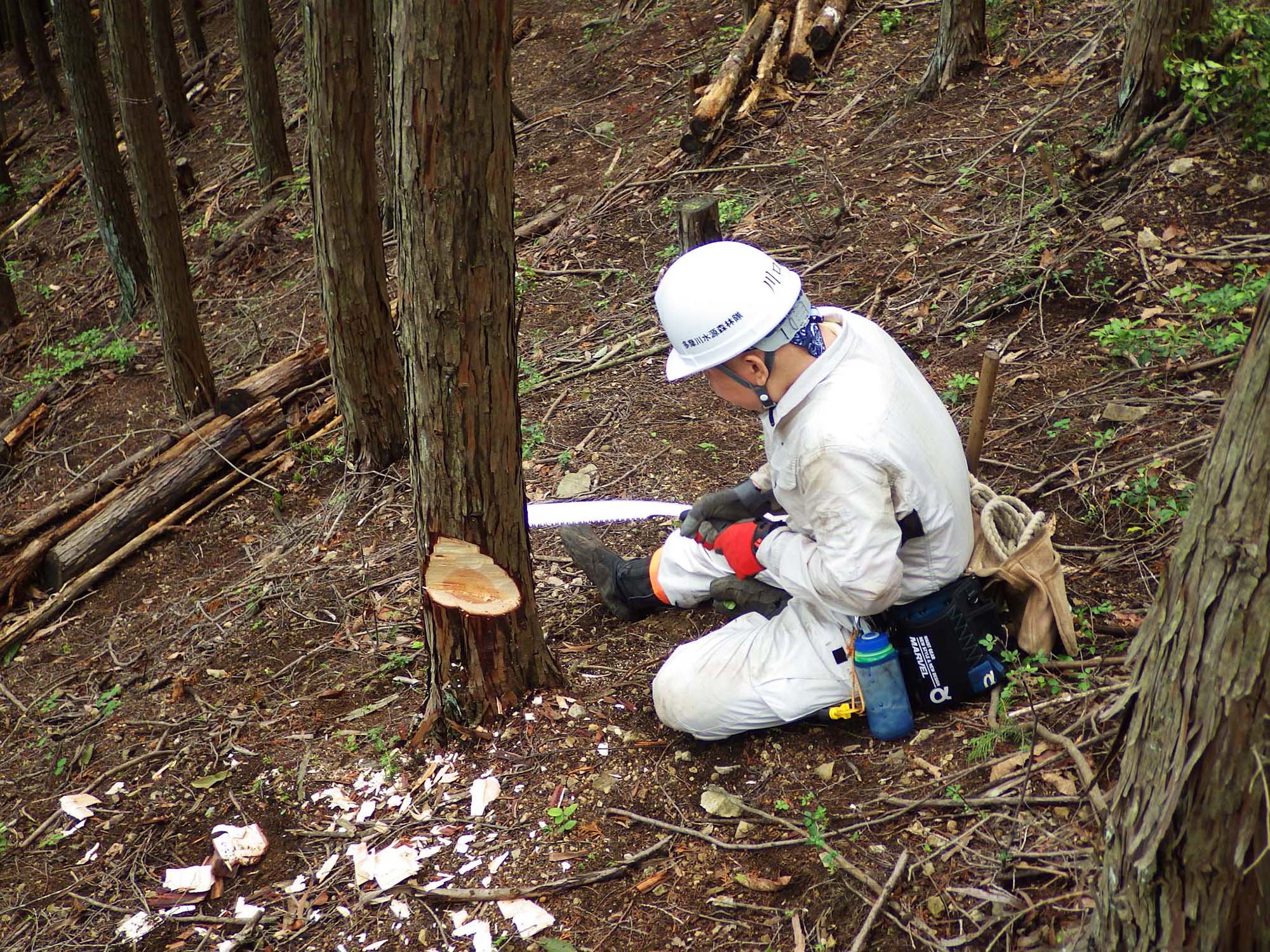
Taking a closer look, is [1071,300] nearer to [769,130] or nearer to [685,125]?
[769,130]

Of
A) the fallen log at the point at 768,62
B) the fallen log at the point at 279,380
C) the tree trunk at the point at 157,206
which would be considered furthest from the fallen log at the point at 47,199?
the fallen log at the point at 768,62

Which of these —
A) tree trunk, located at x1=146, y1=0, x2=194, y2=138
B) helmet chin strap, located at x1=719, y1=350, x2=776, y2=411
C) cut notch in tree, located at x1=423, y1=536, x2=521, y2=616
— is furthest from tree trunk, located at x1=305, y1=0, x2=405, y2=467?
tree trunk, located at x1=146, y1=0, x2=194, y2=138

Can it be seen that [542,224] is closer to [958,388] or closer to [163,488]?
[163,488]

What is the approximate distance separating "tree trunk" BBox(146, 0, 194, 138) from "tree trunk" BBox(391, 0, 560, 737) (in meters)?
11.7

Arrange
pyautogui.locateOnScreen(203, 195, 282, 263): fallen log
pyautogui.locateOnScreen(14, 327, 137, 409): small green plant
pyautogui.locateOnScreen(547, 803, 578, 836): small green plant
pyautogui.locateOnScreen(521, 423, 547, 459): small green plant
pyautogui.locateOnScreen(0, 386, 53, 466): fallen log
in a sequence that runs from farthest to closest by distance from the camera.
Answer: pyautogui.locateOnScreen(203, 195, 282, 263): fallen log < pyautogui.locateOnScreen(14, 327, 137, 409): small green plant < pyautogui.locateOnScreen(0, 386, 53, 466): fallen log < pyautogui.locateOnScreen(521, 423, 547, 459): small green plant < pyautogui.locateOnScreen(547, 803, 578, 836): small green plant

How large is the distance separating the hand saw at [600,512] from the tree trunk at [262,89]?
7690mm

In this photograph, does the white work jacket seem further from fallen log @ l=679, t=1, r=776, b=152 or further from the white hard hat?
fallen log @ l=679, t=1, r=776, b=152

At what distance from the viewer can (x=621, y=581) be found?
13.0ft

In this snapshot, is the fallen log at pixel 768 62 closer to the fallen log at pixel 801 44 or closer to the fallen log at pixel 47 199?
the fallen log at pixel 801 44

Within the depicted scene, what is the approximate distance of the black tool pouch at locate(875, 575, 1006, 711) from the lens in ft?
10.0

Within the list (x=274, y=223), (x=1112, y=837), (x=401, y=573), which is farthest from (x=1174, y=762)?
(x=274, y=223)

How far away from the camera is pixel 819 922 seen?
252 centimetres

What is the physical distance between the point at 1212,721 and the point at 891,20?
847cm

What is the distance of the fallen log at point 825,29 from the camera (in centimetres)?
842
